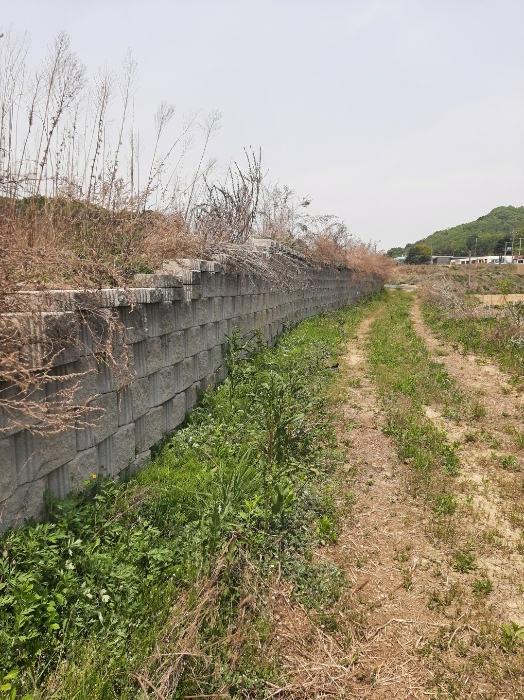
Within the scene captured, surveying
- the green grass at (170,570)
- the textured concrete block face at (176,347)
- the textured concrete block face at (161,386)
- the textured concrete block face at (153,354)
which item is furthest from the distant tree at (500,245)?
the green grass at (170,570)

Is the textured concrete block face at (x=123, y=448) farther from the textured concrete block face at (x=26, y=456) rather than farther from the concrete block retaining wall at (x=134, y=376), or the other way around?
the textured concrete block face at (x=26, y=456)

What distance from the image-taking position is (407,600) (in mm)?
3066

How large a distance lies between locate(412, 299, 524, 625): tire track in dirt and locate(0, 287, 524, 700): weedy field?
0.07ft

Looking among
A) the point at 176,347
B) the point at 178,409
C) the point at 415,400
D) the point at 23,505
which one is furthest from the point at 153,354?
the point at 415,400

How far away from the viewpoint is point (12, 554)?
2.45 metres

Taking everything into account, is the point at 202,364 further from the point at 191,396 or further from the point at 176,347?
the point at 176,347

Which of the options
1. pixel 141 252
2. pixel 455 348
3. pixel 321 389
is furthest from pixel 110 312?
pixel 455 348

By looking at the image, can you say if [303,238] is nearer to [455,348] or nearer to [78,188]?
[455,348]

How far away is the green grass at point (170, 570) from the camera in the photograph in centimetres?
219

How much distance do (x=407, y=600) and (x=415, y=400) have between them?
13.7 feet

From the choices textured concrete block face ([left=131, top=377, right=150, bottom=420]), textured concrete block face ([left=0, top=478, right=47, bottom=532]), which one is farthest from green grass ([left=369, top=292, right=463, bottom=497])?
textured concrete block face ([left=0, top=478, right=47, bottom=532])

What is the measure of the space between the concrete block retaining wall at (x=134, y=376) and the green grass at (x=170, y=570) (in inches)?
6.7

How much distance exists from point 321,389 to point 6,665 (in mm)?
5373

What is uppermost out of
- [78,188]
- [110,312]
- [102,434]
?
[78,188]
